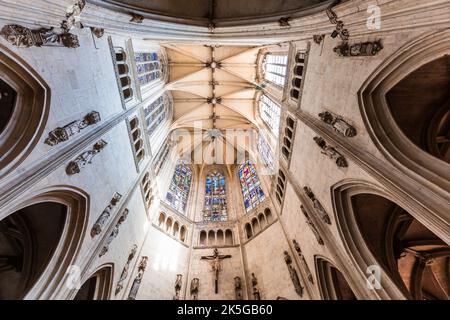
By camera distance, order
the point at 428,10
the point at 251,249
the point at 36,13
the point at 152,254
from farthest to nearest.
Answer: the point at 251,249
the point at 152,254
the point at 36,13
the point at 428,10

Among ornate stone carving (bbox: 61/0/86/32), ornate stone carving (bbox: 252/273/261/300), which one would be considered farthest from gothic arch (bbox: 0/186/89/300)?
ornate stone carving (bbox: 252/273/261/300)

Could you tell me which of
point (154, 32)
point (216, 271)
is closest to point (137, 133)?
point (154, 32)

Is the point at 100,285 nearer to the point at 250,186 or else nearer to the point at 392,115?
the point at 392,115

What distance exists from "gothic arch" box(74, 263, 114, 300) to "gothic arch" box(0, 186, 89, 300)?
2.31 meters

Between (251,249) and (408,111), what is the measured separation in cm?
1141

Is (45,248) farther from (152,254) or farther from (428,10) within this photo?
(428,10)

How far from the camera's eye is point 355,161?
5.84m

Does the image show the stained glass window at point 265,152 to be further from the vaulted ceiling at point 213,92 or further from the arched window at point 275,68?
the arched window at point 275,68

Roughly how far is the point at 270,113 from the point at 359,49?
11.2 metres

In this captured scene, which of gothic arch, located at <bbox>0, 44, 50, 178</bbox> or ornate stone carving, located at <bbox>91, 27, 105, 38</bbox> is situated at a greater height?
ornate stone carving, located at <bbox>91, 27, 105, 38</bbox>

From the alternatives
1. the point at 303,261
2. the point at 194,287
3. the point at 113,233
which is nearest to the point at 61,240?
the point at 113,233

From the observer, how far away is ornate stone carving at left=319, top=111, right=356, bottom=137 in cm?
620

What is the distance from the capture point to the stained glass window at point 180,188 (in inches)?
688

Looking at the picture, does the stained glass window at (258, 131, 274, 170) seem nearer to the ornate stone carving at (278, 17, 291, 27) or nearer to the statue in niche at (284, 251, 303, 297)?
the statue in niche at (284, 251, 303, 297)
